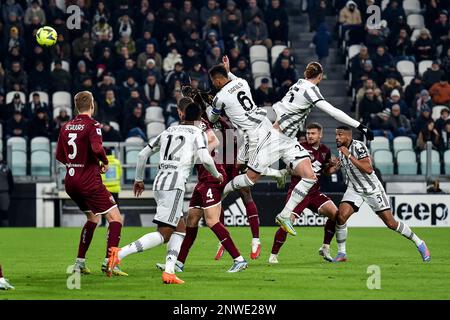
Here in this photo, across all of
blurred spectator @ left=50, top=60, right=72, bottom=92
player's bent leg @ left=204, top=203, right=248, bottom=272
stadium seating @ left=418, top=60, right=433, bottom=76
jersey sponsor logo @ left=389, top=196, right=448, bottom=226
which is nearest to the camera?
player's bent leg @ left=204, top=203, right=248, bottom=272

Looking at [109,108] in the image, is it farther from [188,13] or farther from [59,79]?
[188,13]

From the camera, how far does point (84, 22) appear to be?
29562 millimetres

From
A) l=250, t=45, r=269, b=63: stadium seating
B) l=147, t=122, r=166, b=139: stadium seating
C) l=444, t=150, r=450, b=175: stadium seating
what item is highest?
l=250, t=45, r=269, b=63: stadium seating

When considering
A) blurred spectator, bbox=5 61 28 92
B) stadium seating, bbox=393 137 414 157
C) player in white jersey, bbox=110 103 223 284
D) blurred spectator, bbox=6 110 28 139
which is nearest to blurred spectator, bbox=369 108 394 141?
stadium seating, bbox=393 137 414 157

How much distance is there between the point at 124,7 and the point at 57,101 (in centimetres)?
368

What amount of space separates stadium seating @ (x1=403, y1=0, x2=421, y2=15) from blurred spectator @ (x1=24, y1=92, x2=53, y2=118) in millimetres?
11243

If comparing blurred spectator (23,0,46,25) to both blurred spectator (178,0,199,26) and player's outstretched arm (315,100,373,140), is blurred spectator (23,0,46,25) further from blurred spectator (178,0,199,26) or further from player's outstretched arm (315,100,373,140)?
player's outstretched arm (315,100,373,140)

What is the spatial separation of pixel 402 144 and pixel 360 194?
1129 cm

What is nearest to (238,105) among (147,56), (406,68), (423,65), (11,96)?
(11,96)

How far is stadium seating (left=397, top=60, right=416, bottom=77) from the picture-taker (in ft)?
99.1

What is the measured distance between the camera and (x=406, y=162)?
26.5m

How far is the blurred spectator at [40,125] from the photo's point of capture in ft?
86.9

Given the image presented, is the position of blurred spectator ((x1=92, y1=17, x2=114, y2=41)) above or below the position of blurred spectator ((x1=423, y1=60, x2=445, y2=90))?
above

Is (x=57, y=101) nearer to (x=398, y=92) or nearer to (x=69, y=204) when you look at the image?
(x=69, y=204)
